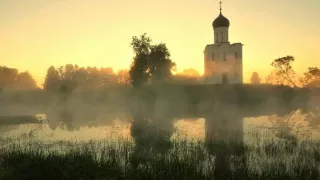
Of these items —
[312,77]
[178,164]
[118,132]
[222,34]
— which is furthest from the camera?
[312,77]

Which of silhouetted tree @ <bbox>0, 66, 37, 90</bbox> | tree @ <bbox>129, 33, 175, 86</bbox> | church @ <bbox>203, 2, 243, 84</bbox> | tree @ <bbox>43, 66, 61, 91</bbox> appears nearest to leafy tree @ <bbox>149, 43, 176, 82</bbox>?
tree @ <bbox>129, 33, 175, 86</bbox>

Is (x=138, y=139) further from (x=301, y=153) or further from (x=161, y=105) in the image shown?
(x=161, y=105)

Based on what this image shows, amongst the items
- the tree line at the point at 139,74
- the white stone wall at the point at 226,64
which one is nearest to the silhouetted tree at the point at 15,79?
the tree line at the point at 139,74

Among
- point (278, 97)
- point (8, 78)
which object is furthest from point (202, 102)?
point (8, 78)

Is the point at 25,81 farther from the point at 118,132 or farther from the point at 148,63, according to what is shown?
the point at 118,132

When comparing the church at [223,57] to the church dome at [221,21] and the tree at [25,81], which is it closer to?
the church dome at [221,21]

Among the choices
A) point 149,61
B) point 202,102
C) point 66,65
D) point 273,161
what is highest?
point 66,65

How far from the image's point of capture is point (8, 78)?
122562 millimetres

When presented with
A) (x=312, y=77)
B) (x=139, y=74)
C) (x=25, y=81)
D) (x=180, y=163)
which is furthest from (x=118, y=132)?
(x=25, y=81)

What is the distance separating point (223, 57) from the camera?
69375 mm

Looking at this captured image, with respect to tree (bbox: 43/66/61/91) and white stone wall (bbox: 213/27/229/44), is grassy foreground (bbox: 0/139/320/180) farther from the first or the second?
tree (bbox: 43/66/61/91)

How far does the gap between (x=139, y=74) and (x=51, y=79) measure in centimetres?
5614

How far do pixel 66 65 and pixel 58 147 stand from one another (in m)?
127

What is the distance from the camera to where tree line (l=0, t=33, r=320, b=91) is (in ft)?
226
